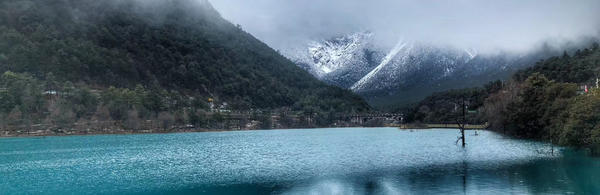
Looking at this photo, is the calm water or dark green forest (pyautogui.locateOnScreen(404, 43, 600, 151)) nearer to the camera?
the calm water

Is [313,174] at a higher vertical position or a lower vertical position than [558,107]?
lower

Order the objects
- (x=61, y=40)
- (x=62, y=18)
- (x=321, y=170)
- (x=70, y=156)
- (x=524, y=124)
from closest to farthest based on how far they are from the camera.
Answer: (x=321, y=170)
(x=70, y=156)
(x=524, y=124)
(x=61, y=40)
(x=62, y=18)

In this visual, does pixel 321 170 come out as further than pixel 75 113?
No

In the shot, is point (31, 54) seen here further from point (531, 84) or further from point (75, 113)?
point (531, 84)

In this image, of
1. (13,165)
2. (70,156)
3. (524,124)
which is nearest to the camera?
(13,165)

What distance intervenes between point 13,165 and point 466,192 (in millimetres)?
51994

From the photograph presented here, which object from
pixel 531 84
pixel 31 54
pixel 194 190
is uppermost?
pixel 31 54

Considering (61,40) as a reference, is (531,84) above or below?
below

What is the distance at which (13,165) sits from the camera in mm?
61594

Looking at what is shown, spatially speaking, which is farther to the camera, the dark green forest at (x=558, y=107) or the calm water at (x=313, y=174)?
the dark green forest at (x=558, y=107)

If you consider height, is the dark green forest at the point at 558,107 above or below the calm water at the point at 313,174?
above

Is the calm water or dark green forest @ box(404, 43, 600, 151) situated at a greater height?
dark green forest @ box(404, 43, 600, 151)

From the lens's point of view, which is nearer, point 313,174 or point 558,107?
point 313,174

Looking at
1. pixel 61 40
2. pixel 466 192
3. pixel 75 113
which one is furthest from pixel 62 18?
pixel 466 192
